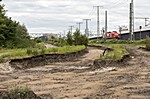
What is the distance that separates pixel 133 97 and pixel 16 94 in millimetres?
4712

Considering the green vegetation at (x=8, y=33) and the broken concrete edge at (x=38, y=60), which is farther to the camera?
the green vegetation at (x=8, y=33)

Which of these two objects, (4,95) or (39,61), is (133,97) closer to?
(4,95)

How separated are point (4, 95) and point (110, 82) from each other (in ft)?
27.7

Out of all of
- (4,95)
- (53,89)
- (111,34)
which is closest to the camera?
(4,95)

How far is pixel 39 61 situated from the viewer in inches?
1228

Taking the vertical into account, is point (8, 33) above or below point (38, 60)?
above

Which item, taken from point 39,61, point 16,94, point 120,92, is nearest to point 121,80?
point 120,92

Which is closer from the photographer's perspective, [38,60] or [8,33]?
[38,60]

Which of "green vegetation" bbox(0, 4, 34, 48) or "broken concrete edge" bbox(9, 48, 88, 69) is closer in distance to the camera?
"broken concrete edge" bbox(9, 48, 88, 69)

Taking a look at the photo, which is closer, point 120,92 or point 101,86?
point 120,92

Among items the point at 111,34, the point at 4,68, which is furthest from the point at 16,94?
the point at 111,34

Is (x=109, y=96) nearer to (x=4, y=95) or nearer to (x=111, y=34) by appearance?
(x=4, y=95)

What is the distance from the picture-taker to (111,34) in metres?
117

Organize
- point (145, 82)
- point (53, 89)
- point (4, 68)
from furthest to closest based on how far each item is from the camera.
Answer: point (4, 68), point (145, 82), point (53, 89)
